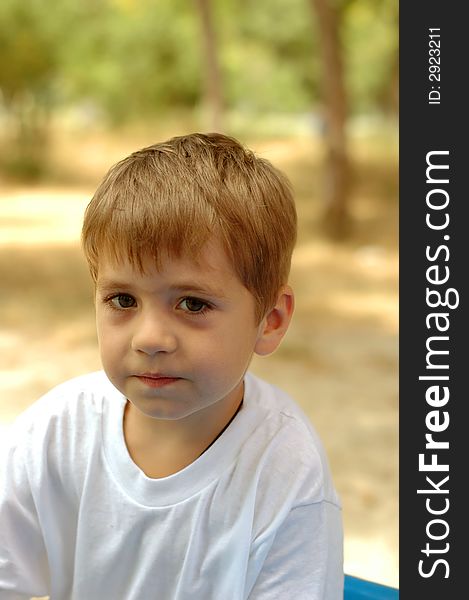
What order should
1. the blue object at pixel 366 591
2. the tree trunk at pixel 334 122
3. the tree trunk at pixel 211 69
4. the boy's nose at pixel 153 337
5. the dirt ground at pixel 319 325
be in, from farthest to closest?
the tree trunk at pixel 211 69, the tree trunk at pixel 334 122, the dirt ground at pixel 319 325, the blue object at pixel 366 591, the boy's nose at pixel 153 337

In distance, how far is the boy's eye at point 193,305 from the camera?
0.72 metres

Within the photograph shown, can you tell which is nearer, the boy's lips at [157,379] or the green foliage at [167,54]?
the boy's lips at [157,379]

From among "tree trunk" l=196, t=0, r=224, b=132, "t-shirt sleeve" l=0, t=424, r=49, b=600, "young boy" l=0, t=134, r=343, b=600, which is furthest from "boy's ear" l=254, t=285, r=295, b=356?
"tree trunk" l=196, t=0, r=224, b=132

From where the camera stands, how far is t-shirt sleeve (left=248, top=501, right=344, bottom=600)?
0.76 meters

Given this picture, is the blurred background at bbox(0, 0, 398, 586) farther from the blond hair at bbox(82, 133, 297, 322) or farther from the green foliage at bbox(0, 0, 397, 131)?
the blond hair at bbox(82, 133, 297, 322)

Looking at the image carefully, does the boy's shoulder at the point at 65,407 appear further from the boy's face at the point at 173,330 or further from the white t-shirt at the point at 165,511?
the boy's face at the point at 173,330

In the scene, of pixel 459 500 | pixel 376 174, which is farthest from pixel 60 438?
pixel 376 174

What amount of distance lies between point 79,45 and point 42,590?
3.94 metres

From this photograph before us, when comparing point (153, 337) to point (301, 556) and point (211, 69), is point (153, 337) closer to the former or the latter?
point (301, 556)

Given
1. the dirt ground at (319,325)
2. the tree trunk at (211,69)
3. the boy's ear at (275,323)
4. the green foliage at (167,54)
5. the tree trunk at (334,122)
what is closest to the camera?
the boy's ear at (275,323)

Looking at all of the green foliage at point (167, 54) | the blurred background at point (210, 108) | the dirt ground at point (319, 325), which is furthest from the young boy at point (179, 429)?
the green foliage at point (167, 54)

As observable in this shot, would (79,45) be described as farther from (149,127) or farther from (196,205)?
(196,205)

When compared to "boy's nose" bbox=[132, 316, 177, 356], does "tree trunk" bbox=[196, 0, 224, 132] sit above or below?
above

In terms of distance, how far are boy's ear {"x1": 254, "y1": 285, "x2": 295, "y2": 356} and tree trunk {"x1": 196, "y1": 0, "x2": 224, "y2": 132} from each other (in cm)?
336
